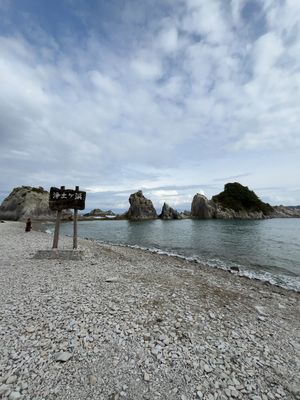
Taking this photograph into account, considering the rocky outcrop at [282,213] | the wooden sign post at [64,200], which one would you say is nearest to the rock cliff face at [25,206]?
the wooden sign post at [64,200]

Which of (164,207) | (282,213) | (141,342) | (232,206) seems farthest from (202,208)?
(141,342)

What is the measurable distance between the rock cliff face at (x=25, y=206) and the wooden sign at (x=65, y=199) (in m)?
90.0

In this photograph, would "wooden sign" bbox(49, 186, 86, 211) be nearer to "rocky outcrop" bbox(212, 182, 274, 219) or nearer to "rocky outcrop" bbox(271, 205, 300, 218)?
"rocky outcrop" bbox(212, 182, 274, 219)

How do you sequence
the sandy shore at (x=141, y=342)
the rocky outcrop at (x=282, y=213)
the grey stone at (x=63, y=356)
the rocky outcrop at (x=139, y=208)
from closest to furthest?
the sandy shore at (x=141, y=342) → the grey stone at (x=63, y=356) → the rocky outcrop at (x=139, y=208) → the rocky outcrop at (x=282, y=213)

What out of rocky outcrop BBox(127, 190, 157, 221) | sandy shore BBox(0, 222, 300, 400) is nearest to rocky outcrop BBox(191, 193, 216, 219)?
rocky outcrop BBox(127, 190, 157, 221)

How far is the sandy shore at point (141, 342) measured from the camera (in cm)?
430

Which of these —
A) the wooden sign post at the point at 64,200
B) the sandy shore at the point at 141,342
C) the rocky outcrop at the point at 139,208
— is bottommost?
the sandy shore at the point at 141,342

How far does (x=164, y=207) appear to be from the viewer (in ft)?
418

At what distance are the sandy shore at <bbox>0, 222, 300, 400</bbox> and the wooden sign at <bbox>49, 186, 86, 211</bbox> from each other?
692 cm

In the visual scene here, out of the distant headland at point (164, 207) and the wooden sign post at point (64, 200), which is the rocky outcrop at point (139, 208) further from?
the wooden sign post at point (64, 200)

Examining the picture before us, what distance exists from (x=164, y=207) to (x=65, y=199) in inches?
4432

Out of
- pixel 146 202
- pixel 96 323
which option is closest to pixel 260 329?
pixel 96 323

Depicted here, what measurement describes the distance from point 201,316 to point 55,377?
16.1ft

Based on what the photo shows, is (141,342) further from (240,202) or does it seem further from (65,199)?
(240,202)
